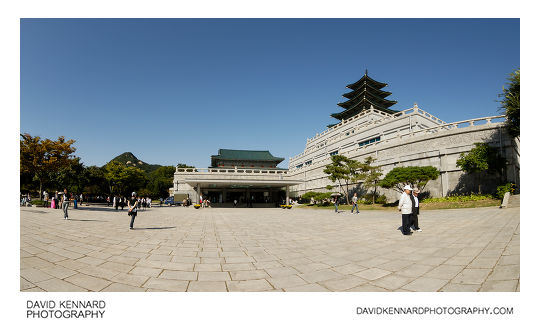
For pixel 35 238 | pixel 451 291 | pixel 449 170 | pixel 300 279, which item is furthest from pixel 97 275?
pixel 449 170

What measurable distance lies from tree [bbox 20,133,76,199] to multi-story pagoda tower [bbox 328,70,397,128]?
4309cm

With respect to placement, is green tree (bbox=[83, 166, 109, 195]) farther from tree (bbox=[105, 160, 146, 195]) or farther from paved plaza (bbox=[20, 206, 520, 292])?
paved plaza (bbox=[20, 206, 520, 292])

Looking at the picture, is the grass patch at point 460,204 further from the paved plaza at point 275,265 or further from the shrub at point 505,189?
the paved plaza at point 275,265

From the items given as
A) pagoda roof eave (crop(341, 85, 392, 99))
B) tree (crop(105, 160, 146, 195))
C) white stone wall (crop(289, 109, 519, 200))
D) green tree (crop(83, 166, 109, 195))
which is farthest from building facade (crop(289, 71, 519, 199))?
green tree (crop(83, 166, 109, 195))

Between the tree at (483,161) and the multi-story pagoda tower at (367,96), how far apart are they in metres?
27.5

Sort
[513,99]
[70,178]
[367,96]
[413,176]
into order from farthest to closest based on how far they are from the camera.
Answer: [367,96], [70,178], [413,176], [513,99]

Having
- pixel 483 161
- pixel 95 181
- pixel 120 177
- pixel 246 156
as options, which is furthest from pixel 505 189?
pixel 95 181

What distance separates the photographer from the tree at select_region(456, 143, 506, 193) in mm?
14430

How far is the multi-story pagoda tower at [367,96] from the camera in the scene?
42.0m

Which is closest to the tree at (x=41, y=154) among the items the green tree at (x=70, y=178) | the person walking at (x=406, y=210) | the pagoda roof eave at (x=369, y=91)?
the green tree at (x=70, y=178)

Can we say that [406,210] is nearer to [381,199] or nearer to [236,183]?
[381,199]

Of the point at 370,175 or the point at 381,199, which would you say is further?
the point at 370,175

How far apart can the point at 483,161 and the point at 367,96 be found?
102 feet

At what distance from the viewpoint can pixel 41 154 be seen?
1658 centimetres
